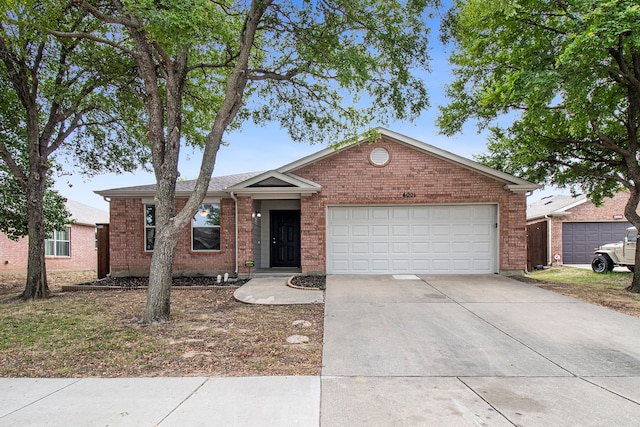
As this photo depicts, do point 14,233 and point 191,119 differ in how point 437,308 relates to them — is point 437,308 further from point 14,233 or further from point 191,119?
point 14,233

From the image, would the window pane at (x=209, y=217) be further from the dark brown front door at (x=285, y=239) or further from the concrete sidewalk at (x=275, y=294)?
the concrete sidewalk at (x=275, y=294)

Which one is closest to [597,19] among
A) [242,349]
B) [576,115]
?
[576,115]

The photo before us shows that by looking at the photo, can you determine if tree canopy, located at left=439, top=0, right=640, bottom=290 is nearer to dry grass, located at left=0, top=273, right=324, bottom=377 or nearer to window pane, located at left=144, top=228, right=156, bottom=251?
dry grass, located at left=0, top=273, right=324, bottom=377

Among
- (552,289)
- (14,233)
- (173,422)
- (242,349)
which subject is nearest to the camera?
(173,422)

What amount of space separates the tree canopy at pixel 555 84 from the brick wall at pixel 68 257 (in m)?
20.8

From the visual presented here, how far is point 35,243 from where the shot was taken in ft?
31.7

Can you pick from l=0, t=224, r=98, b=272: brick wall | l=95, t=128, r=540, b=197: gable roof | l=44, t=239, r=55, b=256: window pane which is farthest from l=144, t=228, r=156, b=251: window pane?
l=44, t=239, r=55, b=256: window pane

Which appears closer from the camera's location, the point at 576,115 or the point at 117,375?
the point at 117,375

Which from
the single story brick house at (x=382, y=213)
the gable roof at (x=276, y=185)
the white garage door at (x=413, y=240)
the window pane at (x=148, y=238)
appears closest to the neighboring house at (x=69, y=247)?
the window pane at (x=148, y=238)

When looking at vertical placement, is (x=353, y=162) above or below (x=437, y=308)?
above

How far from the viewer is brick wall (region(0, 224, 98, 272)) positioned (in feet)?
60.0

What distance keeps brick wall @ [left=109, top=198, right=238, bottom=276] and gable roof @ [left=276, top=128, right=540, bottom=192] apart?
2882 millimetres

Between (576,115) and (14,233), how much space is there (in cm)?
1790

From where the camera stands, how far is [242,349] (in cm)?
521
